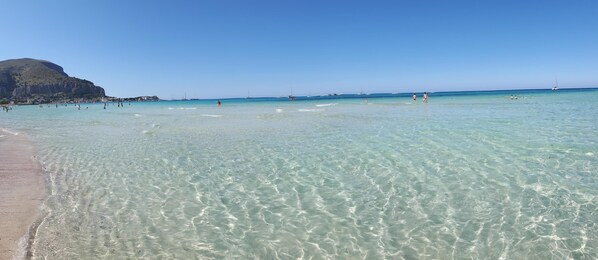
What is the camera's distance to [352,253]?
6.62 metres

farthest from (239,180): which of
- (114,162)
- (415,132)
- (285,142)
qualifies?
(415,132)

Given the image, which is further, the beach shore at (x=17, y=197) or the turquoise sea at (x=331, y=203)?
the beach shore at (x=17, y=197)

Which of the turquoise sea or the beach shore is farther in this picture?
the beach shore

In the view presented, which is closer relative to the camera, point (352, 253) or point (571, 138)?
point (352, 253)

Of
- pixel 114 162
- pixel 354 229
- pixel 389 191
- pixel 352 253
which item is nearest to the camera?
pixel 352 253

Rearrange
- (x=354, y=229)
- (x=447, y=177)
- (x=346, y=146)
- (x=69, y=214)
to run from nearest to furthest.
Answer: (x=354, y=229)
(x=69, y=214)
(x=447, y=177)
(x=346, y=146)

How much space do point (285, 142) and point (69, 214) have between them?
12.0 metres

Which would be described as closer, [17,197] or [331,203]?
[331,203]

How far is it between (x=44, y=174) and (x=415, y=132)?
18.5 meters

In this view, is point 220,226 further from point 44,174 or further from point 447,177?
point 44,174

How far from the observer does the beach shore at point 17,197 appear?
23.6 feet

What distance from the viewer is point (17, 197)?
1020cm

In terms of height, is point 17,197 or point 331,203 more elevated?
point 17,197

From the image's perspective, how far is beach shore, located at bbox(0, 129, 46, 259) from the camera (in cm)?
720
